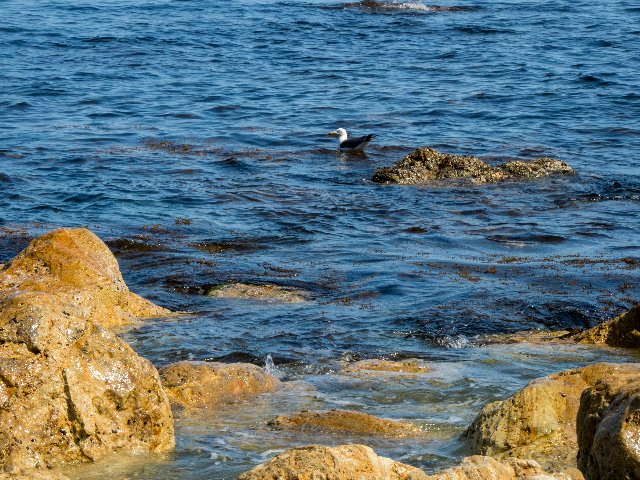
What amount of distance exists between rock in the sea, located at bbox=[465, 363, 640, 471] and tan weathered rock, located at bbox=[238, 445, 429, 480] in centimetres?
114

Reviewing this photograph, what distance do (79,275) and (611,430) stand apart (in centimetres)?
474

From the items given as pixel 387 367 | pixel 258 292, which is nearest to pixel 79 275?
pixel 258 292

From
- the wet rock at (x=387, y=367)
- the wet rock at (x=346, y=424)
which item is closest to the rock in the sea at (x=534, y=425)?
the wet rock at (x=346, y=424)

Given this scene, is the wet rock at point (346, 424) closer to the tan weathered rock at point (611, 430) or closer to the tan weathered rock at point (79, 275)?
the tan weathered rock at point (611, 430)

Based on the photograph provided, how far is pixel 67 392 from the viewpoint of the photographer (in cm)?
426

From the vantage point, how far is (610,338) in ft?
22.7

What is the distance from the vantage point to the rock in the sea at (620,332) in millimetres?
6809

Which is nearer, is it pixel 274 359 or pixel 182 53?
pixel 274 359

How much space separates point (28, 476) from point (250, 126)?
46.6ft

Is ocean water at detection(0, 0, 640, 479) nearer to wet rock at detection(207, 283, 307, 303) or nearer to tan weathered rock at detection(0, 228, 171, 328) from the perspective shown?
wet rock at detection(207, 283, 307, 303)

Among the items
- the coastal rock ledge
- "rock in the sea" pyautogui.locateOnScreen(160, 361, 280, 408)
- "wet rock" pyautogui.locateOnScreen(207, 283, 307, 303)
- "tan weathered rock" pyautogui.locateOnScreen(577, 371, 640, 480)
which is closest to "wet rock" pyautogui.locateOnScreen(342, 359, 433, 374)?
"rock in the sea" pyautogui.locateOnScreen(160, 361, 280, 408)

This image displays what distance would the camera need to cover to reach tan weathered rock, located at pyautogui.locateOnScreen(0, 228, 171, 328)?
695cm

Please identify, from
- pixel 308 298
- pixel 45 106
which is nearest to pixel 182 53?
pixel 45 106

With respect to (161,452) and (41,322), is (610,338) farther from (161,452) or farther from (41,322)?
(41,322)
